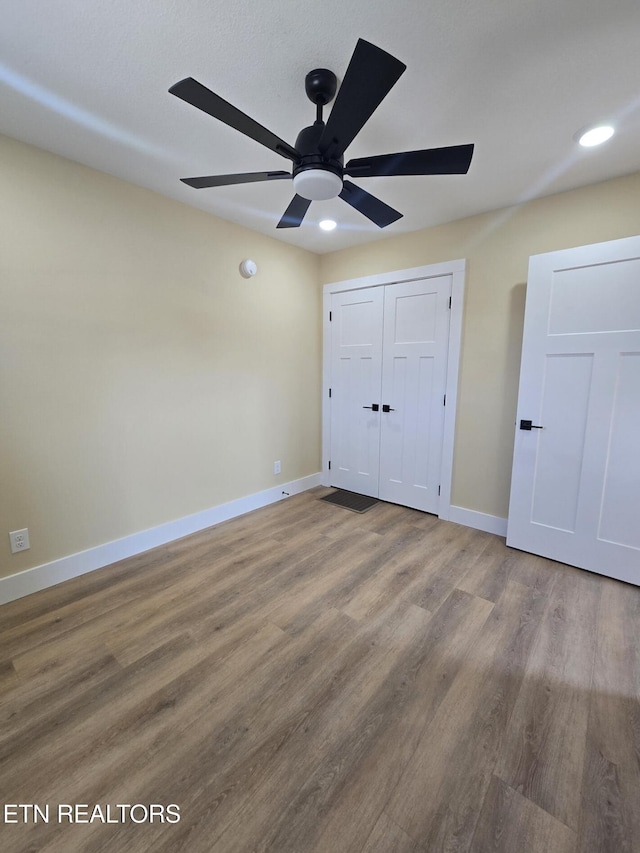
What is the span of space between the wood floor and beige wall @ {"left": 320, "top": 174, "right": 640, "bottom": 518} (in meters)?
0.87

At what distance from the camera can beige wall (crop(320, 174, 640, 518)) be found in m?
2.39

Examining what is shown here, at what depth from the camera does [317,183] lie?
1446mm

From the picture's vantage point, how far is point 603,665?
64.1 inches

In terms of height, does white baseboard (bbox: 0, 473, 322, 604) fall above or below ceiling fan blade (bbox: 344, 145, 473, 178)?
below

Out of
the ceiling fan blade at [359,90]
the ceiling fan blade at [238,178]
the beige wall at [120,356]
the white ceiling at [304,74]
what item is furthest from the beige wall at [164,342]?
the ceiling fan blade at [359,90]

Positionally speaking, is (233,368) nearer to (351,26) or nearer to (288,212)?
(288,212)

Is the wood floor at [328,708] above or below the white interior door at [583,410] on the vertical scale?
below

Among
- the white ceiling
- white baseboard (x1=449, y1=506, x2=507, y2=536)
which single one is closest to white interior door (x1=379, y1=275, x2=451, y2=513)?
white baseboard (x1=449, y1=506, x2=507, y2=536)

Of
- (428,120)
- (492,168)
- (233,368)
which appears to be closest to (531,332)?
(492,168)

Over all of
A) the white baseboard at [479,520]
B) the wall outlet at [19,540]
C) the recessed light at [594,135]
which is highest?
the recessed light at [594,135]

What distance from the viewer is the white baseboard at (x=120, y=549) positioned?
2.09 meters

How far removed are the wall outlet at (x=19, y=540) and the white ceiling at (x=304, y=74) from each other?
2180 mm

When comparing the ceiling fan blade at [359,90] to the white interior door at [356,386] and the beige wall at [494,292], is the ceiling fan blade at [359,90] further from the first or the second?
the white interior door at [356,386]

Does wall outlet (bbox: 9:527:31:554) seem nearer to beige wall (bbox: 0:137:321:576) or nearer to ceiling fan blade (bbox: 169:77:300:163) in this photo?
beige wall (bbox: 0:137:321:576)
